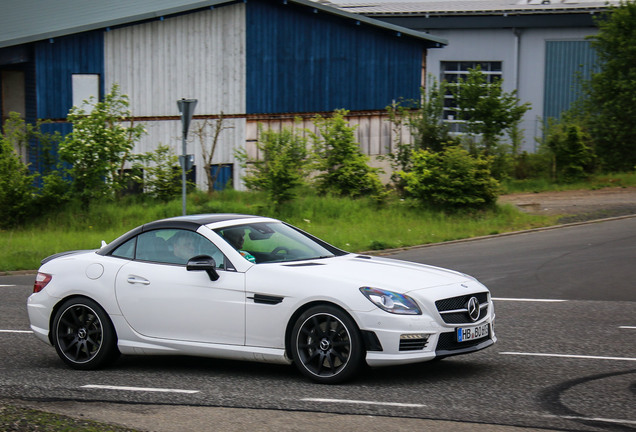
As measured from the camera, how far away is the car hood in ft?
25.3

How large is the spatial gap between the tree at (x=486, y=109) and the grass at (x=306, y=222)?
4.47 meters

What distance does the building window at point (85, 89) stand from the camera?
26484 mm

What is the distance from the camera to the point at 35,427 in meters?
6.26

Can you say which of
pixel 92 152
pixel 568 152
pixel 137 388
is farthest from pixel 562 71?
pixel 137 388

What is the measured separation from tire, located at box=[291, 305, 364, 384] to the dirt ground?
14.4 metres

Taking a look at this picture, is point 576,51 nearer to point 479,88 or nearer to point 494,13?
point 494,13

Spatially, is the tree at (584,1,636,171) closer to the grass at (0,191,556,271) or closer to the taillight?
the grass at (0,191,556,271)

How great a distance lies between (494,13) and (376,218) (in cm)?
1761

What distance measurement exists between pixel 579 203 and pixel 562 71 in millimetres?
13482

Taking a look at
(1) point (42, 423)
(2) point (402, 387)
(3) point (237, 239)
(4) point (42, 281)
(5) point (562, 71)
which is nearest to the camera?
(1) point (42, 423)

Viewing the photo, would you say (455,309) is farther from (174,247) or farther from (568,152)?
(568,152)

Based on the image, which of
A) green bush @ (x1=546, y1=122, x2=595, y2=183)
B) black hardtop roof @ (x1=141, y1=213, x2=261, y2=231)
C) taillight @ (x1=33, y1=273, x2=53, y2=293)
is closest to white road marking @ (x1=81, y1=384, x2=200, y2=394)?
taillight @ (x1=33, y1=273, x2=53, y2=293)

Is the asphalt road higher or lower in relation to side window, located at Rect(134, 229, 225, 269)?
lower

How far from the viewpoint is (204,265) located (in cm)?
809
